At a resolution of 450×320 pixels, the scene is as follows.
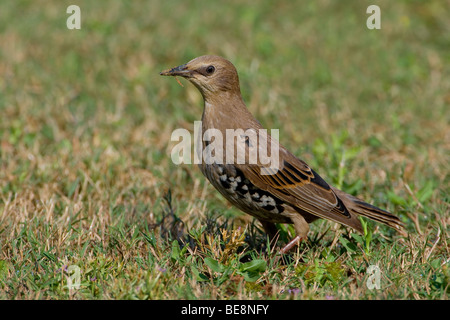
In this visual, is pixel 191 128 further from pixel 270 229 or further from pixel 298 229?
pixel 298 229

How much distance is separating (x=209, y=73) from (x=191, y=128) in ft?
9.38

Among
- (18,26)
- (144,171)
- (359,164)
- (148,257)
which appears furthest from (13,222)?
(18,26)

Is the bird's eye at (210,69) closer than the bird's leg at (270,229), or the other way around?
the bird's eye at (210,69)

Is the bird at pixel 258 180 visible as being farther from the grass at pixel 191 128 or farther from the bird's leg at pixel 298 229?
the grass at pixel 191 128

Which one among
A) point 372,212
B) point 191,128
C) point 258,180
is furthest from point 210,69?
point 191,128

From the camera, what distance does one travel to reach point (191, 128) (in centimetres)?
788

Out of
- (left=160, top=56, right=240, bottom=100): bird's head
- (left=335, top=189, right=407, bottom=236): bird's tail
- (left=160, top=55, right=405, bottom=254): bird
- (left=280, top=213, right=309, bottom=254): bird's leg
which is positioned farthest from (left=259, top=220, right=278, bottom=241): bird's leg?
(left=160, top=56, right=240, bottom=100): bird's head

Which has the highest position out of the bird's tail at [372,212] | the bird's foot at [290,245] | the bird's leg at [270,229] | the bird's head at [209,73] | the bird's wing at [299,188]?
the bird's head at [209,73]

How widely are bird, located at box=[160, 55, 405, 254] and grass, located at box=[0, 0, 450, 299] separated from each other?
0.71ft

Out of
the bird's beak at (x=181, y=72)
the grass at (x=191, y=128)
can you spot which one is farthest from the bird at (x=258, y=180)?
the grass at (x=191, y=128)

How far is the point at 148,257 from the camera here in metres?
4.63

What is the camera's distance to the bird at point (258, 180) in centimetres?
483

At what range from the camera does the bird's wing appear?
4.88 meters
